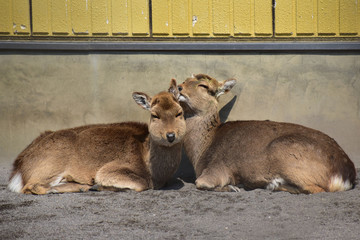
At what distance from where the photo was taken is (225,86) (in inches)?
321

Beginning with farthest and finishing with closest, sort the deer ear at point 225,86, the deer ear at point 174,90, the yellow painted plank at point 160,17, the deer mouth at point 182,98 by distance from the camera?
1. the yellow painted plank at point 160,17
2. the deer ear at point 225,86
3. the deer mouth at point 182,98
4. the deer ear at point 174,90

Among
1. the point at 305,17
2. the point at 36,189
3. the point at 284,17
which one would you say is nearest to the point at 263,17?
the point at 284,17

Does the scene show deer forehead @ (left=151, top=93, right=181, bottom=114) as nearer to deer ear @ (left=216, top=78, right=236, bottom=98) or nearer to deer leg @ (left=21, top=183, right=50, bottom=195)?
deer ear @ (left=216, top=78, right=236, bottom=98)

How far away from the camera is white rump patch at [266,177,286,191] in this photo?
6957mm

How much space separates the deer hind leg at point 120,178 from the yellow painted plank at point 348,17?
12.7 ft

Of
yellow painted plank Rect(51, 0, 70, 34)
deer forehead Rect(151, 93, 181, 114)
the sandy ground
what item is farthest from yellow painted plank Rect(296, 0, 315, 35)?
yellow painted plank Rect(51, 0, 70, 34)

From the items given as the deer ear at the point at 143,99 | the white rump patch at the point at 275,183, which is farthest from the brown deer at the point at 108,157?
the white rump patch at the point at 275,183

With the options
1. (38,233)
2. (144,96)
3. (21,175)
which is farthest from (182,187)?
(38,233)

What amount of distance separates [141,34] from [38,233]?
4.06 meters

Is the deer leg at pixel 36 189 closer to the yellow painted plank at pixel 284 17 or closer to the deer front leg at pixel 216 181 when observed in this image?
the deer front leg at pixel 216 181

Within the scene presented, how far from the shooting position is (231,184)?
7438 millimetres

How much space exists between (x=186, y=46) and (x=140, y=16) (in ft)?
2.86

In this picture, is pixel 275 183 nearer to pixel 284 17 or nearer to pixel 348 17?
pixel 284 17

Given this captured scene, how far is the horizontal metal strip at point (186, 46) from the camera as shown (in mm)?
8297
